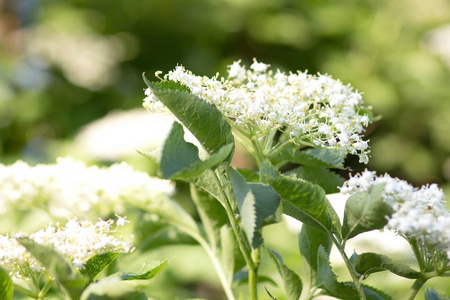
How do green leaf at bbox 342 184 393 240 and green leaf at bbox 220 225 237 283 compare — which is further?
green leaf at bbox 220 225 237 283

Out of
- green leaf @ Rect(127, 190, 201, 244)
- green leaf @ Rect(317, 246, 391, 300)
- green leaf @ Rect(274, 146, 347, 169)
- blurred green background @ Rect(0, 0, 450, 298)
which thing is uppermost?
blurred green background @ Rect(0, 0, 450, 298)

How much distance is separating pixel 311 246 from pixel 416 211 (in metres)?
0.16

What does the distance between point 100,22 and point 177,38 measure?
0.53 m

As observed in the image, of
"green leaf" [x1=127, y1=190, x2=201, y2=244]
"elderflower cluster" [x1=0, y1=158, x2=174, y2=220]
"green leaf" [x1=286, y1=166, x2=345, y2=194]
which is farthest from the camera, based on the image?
"elderflower cluster" [x1=0, y1=158, x2=174, y2=220]

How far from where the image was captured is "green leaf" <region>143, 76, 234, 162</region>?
46 centimetres

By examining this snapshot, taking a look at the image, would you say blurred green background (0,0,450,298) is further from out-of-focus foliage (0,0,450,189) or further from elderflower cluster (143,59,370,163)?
elderflower cluster (143,59,370,163)

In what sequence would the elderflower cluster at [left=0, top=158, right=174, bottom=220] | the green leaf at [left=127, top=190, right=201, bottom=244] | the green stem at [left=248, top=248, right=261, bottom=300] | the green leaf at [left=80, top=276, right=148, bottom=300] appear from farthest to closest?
the elderflower cluster at [left=0, top=158, right=174, bottom=220] < the green leaf at [left=127, top=190, right=201, bottom=244] < the green stem at [left=248, top=248, right=261, bottom=300] < the green leaf at [left=80, top=276, right=148, bottom=300]

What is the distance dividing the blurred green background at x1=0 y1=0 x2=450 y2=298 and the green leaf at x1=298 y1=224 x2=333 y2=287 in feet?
9.31

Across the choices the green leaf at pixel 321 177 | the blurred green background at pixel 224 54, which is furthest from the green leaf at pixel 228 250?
the blurred green background at pixel 224 54

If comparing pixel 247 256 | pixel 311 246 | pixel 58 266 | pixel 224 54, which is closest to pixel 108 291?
pixel 58 266

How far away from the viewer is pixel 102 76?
361 centimetres

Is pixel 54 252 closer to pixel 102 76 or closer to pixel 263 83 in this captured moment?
pixel 263 83

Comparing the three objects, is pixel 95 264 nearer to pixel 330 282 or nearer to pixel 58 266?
pixel 58 266

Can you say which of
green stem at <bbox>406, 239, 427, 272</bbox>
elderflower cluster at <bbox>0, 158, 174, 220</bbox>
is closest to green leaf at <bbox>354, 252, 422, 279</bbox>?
green stem at <bbox>406, 239, 427, 272</bbox>
